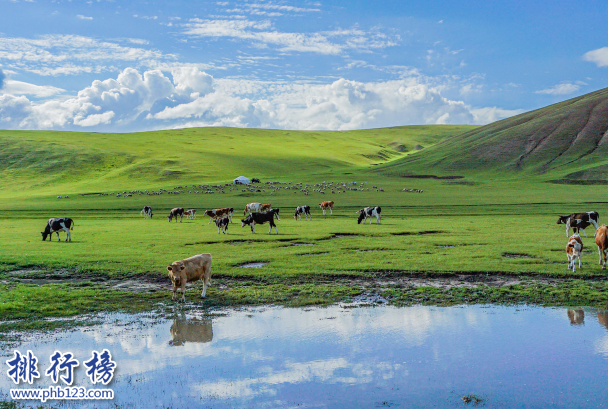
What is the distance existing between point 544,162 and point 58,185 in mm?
136250

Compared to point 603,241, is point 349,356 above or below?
below

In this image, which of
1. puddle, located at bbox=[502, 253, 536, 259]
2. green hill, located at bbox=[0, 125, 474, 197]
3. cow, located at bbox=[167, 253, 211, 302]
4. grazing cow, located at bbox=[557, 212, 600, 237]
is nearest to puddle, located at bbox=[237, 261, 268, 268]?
cow, located at bbox=[167, 253, 211, 302]

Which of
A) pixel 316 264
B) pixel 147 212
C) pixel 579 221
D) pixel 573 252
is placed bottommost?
pixel 316 264

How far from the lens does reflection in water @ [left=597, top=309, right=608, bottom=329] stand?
13406mm

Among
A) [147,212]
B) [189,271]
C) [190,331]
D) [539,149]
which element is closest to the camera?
[190,331]

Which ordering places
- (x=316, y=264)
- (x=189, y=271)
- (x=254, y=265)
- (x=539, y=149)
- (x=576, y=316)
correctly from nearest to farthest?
(x=576, y=316)
(x=189, y=271)
(x=316, y=264)
(x=254, y=265)
(x=539, y=149)

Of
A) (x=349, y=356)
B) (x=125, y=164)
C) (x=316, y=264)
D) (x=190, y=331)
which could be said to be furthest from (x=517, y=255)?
(x=125, y=164)

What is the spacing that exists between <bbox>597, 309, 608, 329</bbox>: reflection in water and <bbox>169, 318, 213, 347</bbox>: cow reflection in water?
37.1 feet

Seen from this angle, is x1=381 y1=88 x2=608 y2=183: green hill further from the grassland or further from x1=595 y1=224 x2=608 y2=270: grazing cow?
x1=595 y1=224 x2=608 y2=270: grazing cow

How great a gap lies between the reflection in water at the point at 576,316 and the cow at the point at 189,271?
12.1 meters

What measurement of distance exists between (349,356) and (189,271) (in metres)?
7.67

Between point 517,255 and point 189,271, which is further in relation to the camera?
point 517,255

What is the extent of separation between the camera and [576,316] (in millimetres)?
14164

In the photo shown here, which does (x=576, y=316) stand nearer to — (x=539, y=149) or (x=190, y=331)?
(x=190, y=331)
